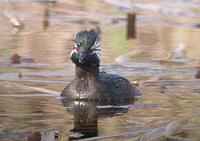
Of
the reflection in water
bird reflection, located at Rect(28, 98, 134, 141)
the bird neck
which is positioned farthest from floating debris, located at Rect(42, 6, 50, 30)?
the reflection in water

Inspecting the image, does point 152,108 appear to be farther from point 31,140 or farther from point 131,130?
point 31,140

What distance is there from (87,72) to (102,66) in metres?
1.89

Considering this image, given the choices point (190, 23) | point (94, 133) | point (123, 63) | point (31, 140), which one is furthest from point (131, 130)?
point (190, 23)

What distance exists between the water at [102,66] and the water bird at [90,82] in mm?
208

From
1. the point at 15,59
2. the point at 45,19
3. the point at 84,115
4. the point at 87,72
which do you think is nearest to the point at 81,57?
the point at 87,72

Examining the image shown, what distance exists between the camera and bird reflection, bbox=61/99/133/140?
9297 mm

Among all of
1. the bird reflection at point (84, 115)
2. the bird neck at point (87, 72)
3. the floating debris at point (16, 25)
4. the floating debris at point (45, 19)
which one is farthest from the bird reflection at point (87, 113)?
the floating debris at point (45, 19)

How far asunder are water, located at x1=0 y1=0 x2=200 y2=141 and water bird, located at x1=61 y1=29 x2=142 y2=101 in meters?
0.21

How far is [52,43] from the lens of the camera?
600 inches

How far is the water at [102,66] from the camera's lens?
9695 millimetres

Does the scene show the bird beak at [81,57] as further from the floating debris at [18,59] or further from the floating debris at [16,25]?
the floating debris at [16,25]

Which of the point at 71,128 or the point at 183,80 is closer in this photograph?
the point at 71,128

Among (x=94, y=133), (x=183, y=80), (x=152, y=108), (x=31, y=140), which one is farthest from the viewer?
(x=183, y=80)

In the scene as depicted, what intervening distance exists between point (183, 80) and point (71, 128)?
10.5 ft
